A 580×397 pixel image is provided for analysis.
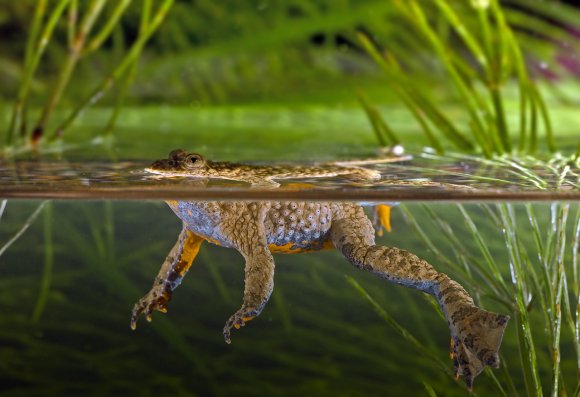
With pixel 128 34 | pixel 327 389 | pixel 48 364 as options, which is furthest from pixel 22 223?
pixel 128 34

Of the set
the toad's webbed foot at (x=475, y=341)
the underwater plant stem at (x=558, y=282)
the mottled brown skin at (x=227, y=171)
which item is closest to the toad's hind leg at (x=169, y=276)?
the mottled brown skin at (x=227, y=171)

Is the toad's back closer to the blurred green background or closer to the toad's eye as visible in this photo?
the toad's eye

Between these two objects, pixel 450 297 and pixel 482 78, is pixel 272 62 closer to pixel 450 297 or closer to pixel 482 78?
pixel 482 78

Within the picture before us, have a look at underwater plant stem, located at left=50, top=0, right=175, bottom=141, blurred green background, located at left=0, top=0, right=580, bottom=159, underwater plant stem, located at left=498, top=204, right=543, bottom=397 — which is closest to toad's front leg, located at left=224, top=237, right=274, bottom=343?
underwater plant stem, located at left=498, top=204, right=543, bottom=397

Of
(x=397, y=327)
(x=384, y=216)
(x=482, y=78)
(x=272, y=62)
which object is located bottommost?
(x=397, y=327)

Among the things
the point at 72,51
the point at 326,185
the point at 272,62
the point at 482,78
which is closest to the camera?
the point at 326,185

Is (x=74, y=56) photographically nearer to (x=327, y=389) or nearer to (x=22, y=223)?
(x=22, y=223)

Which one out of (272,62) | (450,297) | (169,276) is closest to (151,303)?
(169,276)
